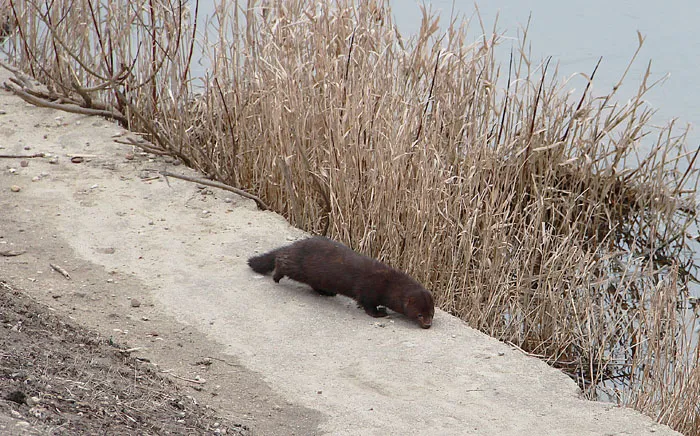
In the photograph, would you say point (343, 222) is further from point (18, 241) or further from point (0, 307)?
point (0, 307)

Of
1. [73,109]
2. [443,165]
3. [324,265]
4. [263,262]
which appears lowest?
[263,262]

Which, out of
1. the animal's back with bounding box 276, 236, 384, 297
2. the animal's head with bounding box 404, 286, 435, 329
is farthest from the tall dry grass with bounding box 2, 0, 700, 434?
the animal's head with bounding box 404, 286, 435, 329

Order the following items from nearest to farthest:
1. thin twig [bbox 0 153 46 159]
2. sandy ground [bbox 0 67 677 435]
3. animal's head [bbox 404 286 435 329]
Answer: sandy ground [bbox 0 67 677 435]
animal's head [bbox 404 286 435 329]
thin twig [bbox 0 153 46 159]

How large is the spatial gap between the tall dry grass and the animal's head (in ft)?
2.66

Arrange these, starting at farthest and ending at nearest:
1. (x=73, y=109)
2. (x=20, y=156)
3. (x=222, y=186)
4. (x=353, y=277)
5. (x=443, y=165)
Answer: (x=73, y=109) → (x=20, y=156) → (x=222, y=186) → (x=443, y=165) → (x=353, y=277)

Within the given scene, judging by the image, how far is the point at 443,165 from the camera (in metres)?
5.77

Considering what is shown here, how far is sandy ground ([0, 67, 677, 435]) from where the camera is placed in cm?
414

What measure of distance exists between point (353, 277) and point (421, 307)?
401mm

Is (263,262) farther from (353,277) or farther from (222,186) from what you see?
(222,186)

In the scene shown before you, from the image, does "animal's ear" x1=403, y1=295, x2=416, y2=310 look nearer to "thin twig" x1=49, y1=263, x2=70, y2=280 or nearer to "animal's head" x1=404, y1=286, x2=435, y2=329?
"animal's head" x1=404, y1=286, x2=435, y2=329

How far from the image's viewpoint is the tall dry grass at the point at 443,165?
225 inches

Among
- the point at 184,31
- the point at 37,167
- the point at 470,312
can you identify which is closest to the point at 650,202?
the point at 470,312

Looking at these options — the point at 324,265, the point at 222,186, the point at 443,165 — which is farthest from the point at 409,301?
the point at 222,186

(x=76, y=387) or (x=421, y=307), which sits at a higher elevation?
(x=421, y=307)
